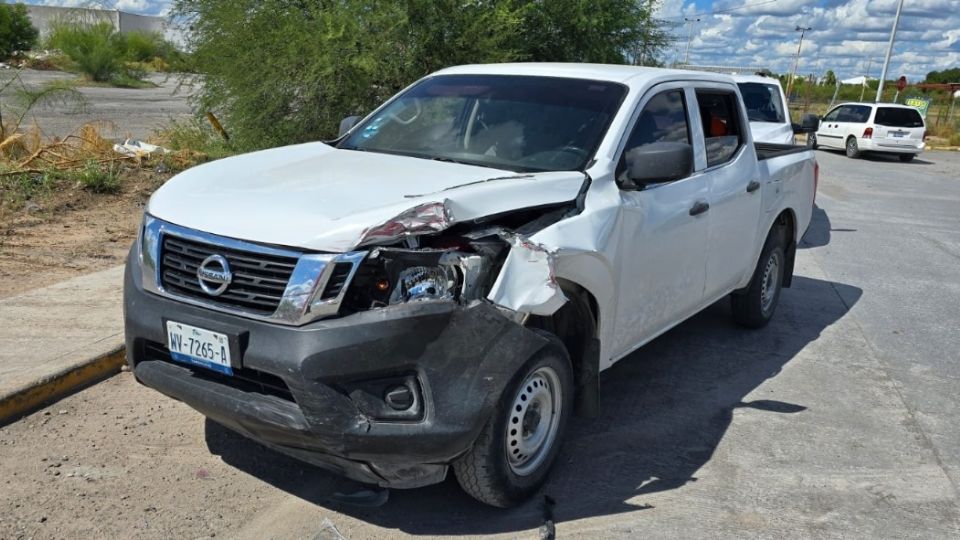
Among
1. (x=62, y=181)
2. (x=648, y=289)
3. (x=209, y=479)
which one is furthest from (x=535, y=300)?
(x=62, y=181)

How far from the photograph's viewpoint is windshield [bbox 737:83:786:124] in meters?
13.0

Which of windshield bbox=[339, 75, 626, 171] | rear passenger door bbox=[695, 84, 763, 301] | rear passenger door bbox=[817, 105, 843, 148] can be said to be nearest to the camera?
windshield bbox=[339, 75, 626, 171]

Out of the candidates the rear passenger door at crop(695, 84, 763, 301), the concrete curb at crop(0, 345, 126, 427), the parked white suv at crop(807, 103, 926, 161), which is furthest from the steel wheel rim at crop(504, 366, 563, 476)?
the parked white suv at crop(807, 103, 926, 161)

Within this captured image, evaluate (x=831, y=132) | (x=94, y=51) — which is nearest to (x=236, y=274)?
(x=831, y=132)

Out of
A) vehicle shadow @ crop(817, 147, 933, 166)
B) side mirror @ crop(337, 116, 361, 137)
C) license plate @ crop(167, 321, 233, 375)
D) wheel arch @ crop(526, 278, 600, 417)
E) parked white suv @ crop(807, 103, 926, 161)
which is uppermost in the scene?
side mirror @ crop(337, 116, 361, 137)

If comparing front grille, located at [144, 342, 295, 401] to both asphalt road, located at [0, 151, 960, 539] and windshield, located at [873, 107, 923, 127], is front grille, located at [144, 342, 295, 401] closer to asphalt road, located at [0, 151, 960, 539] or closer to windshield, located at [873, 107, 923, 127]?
asphalt road, located at [0, 151, 960, 539]

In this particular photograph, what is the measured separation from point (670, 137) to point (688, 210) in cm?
45

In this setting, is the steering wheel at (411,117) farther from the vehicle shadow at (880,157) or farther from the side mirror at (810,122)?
the vehicle shadow at (880,157)

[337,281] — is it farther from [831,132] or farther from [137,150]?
[831,132]

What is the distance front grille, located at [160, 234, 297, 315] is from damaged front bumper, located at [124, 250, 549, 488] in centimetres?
7

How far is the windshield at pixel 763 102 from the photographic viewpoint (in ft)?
42.5

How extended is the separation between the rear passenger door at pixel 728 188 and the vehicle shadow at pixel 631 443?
59 cm

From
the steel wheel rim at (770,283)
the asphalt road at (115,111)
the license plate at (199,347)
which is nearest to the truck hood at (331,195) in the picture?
the license plate at (199,347)

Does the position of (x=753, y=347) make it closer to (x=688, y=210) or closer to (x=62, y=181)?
(x=688, y=210)
